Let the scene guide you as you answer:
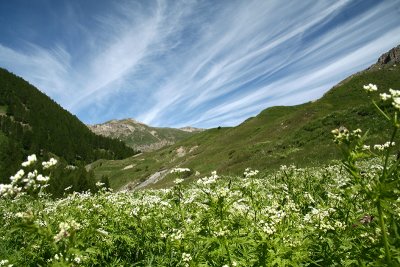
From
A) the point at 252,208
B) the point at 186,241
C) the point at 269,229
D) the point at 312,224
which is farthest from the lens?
the point at 252,208

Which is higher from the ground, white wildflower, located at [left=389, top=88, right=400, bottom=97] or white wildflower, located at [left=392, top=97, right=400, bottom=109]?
white wildflower, located at [left=389, top=88, right=400, bottom=97]

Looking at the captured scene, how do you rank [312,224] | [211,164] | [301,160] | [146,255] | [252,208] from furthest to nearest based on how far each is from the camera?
[211,164], [301,160], [252,208], [146,255], [312,224]

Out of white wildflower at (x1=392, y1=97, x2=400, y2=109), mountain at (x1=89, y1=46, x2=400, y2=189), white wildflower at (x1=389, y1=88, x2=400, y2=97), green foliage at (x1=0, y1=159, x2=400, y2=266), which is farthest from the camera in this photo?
mountain at (x1=89, y1=46, x2=400, y2=189)

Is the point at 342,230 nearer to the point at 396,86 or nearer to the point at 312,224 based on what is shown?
the point at 312,224

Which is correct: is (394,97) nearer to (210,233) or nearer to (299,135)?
(210,233)

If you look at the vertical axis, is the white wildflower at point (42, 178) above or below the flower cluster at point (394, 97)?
above

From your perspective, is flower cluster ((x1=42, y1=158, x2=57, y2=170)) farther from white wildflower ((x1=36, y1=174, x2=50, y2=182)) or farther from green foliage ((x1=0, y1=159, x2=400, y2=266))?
green foliage ((x1=0, y1=159, x2=400, y2=266))

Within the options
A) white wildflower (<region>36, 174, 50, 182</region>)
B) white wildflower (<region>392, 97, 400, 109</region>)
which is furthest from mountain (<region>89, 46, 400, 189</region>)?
white wildflower (<region>36, 174, 50, 182</region>)

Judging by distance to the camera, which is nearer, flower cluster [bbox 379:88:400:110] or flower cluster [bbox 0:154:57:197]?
flower cluster [bbox 379:88:400:110]

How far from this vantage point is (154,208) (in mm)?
10531

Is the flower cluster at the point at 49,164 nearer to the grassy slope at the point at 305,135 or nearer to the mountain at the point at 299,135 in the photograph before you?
the grassy slope at the point at 305,135

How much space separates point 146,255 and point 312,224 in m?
4.08

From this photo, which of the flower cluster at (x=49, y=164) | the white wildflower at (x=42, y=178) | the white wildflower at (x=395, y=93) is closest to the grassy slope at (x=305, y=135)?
the white wildflower at (x=395, y=93)

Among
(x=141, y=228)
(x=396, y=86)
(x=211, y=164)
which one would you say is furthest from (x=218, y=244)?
(x=396, y=86)
